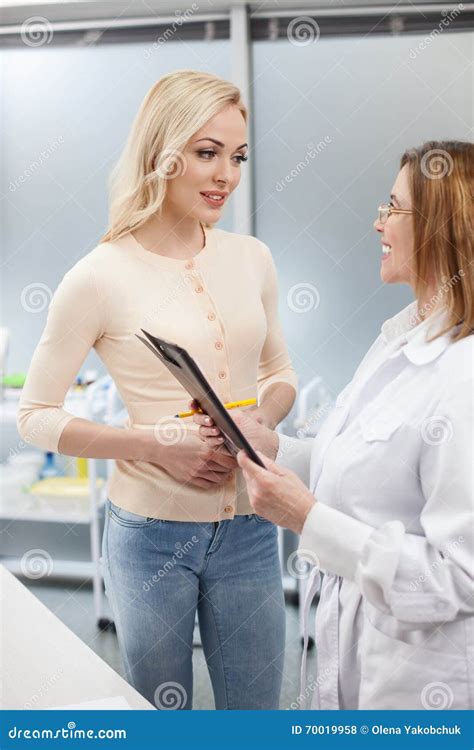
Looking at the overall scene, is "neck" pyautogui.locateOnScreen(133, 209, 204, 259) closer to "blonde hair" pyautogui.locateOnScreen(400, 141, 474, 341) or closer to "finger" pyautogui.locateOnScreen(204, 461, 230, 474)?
"finger" pyautogui.locateOnScreen(204, 461, 230, 474)

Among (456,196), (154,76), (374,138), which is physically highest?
(154,76)

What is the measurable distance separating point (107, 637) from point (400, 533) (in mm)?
1893

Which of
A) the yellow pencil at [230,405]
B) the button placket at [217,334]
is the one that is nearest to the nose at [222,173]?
the button placket at [217,334]

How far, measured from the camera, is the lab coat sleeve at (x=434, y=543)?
0.88m

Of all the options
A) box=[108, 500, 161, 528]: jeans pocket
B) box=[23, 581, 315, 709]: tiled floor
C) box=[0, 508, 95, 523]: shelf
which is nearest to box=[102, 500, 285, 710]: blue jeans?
box=[108, 500, 161, 528]: jeans pocket

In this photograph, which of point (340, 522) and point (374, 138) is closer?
point (340, 522)

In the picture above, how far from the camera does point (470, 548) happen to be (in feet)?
2.95

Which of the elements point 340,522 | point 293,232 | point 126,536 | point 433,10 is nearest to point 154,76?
point 293,232

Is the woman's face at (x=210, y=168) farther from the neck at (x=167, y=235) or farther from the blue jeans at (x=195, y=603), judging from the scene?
the blue jeans at (x=195, y=603)

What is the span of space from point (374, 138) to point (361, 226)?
0.29 m

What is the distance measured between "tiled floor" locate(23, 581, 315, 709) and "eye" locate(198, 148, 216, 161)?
146 cm

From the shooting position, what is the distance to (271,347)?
1506 millimetres

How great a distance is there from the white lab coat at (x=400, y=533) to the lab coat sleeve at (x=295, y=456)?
19cm

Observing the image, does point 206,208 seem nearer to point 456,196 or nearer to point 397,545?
point 456,196
